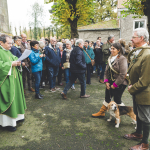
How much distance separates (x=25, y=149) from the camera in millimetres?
2652

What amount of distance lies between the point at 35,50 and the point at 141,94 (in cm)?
376

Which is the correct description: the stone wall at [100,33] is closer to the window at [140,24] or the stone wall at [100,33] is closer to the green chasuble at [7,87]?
the window at [140,24]

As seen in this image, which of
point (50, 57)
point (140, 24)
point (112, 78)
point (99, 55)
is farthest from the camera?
point (140, 24)

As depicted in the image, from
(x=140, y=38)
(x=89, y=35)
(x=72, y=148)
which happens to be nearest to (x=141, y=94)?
(x=140, y=38)

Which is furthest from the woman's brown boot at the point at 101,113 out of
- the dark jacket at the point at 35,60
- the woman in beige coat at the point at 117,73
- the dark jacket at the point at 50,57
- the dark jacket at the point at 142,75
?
the dark jacket at the point at 50,57

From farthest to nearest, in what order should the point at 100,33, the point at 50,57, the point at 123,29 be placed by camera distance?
the point at 100,33 → the point at 123,29 → the point at 50,57

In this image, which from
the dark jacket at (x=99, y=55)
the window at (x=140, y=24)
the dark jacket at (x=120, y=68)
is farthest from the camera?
the window at (x=140, y=24)

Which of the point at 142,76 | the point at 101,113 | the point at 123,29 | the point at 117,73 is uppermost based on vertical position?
the point at 123,29

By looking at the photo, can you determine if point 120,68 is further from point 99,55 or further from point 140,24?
point 140,24

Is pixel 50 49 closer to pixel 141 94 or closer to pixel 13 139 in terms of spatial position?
pixel 13 139

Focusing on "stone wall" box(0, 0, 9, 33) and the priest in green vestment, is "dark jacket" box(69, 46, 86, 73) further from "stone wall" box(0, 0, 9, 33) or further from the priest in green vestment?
"stone wall" box(0, 0, 9, 33)

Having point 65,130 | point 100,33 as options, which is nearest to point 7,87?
point 65,130

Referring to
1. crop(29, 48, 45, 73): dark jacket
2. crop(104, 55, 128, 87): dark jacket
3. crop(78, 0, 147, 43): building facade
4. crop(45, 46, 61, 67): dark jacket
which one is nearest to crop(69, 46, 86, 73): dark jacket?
crop(45, 46, 61, 67): dark jacket

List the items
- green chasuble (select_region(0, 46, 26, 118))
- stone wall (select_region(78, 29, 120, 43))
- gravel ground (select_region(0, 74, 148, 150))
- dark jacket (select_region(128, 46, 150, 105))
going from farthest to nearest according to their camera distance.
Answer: stone wall (select_region(78, 29, 120, 43)) < green chasuble (select_region(0, 46, 26, 118)) < gravel ground (select_region(0, 74, 148, 150)) < dark jacket (select_region(128, 46, 150, 105))
